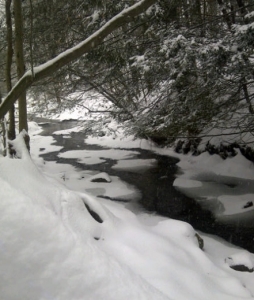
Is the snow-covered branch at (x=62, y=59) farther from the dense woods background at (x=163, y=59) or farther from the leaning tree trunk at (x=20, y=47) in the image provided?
the leaning tree trunk at (x=20, y=47)

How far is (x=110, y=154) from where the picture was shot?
13.7m

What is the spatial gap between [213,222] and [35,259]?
5420 millimetres

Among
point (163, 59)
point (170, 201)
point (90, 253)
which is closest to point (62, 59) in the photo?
point (90, 253)

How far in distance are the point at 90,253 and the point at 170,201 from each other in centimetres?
595

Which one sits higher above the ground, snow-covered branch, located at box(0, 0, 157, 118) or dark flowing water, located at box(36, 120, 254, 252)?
snow-covered branch, located at box(0, 0, 157, 118)

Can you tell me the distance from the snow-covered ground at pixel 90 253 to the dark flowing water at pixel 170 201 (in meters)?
0.59

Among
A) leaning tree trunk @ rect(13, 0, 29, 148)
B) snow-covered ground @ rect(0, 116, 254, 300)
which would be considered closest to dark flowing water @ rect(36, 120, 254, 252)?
snow-covered ground @ rect(0, 116, 254, 300)

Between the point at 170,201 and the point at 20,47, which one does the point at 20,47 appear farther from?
the point at 170,201

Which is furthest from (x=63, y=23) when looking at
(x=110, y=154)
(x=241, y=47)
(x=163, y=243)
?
(x=163, y=243)

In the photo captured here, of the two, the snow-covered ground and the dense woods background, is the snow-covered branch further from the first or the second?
the dense woods background

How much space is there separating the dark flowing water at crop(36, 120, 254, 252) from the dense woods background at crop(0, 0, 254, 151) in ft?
5.55

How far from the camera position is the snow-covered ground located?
2.31 meters

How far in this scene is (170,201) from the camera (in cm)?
834

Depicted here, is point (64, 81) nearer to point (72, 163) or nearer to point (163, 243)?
point (72, 163)
